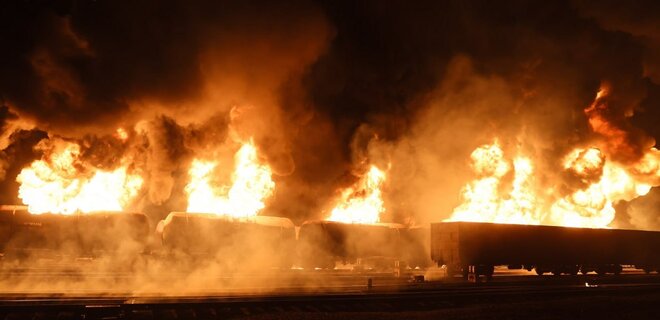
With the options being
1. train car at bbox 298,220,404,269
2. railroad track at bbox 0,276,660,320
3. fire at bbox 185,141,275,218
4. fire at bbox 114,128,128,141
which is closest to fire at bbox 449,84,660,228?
train car at bbox 298,220,404,269

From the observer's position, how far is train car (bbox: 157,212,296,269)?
77.4 feet

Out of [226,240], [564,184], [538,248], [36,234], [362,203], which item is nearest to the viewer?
[36,234]

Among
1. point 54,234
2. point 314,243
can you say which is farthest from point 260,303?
point 54,234

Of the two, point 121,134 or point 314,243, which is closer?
point 314,243

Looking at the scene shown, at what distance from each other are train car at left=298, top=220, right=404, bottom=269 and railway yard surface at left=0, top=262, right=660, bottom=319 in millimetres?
4989

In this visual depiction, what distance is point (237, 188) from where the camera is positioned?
28406 mm

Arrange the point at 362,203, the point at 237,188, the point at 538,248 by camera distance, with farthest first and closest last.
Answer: the point at 362,203
the point at 237,188
the point at 538,248

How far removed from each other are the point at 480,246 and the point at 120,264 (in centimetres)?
1627

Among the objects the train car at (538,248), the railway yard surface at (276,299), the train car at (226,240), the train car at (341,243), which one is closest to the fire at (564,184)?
the train car at (538,248)

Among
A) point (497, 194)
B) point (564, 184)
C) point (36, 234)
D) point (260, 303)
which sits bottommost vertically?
point (260, 303)

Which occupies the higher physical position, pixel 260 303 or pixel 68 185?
pixel 68 185

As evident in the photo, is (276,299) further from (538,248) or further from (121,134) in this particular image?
(121,134)

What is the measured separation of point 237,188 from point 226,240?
4.78 metres

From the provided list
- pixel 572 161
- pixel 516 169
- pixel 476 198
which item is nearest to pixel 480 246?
pixel 476 198
